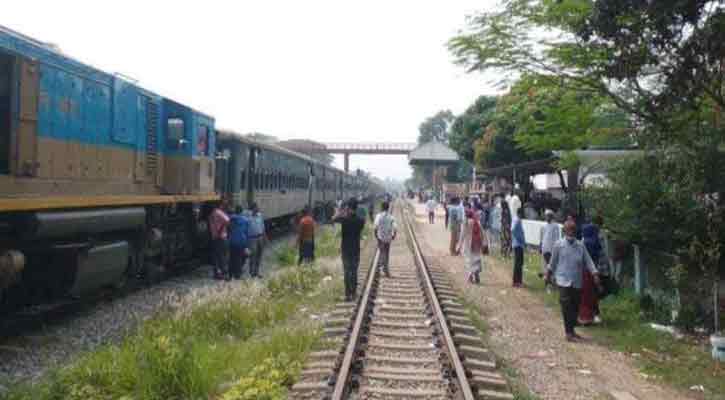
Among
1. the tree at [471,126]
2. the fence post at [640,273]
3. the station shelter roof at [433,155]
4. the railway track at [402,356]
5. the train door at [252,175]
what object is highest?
the tree at [471,126]

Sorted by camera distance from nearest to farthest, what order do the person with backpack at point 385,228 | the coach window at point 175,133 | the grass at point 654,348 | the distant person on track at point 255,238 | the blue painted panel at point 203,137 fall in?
the grass at point 654,348
the coach window at point 175,133
the person with backpack at point 385,228
the blue painted panel at point 203,137
the distant person on track at point 255,238

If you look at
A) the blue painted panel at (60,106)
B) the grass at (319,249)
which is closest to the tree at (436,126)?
the grass at (319,249)

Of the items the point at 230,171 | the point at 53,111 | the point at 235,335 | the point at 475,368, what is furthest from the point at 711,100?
the point at 230,171

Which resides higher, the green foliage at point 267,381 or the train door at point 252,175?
the train door at point 252,175

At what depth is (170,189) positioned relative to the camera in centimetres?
1323

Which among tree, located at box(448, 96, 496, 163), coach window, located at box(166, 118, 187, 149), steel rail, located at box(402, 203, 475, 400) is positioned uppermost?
tree, located at box(448, 96, 496, 163)

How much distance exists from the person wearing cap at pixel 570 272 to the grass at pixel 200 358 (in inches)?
138

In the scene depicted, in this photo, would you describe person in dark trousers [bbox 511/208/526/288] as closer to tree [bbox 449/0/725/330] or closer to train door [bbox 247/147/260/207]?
tree [bbox 449/0/725/330]

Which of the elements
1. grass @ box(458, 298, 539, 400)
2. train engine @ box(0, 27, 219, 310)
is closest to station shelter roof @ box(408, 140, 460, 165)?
train engine @ box(0, 27, 219, 310)

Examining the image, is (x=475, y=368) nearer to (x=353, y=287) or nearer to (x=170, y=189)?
(x=353, y=287)

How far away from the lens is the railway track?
6.09 metres

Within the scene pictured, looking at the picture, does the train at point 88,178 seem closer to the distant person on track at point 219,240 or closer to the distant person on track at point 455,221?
the distant person on track at point 219,240

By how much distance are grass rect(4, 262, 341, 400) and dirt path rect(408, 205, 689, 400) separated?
256 centimetres

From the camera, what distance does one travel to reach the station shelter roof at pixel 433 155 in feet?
169
